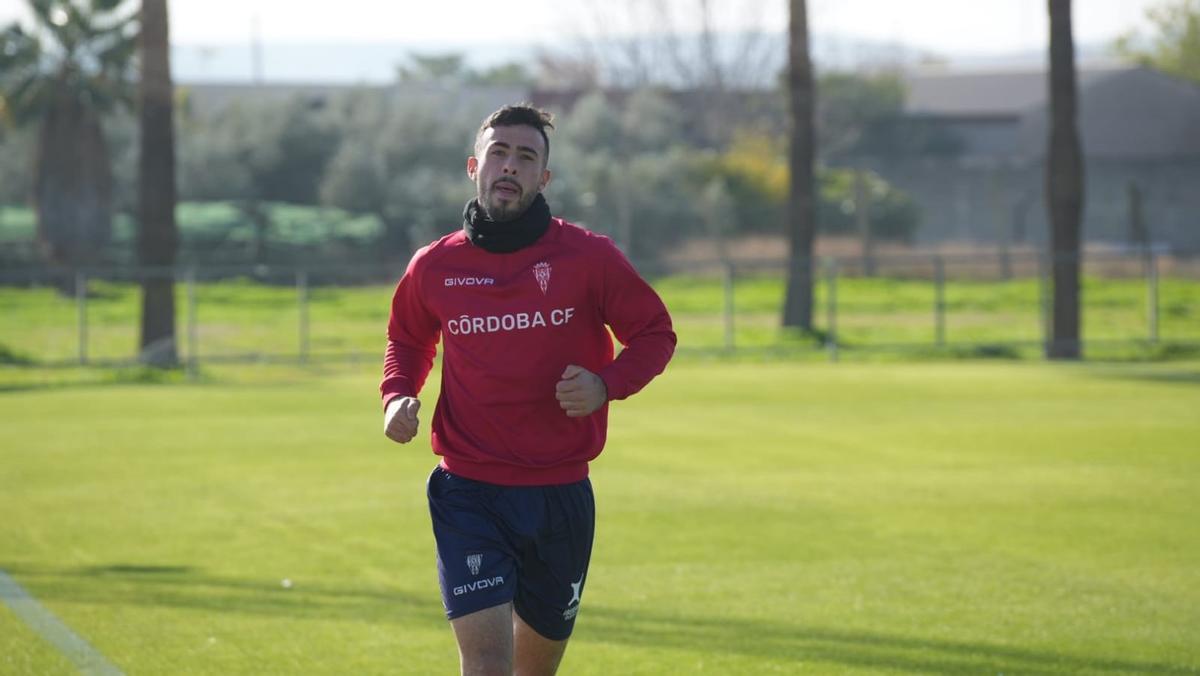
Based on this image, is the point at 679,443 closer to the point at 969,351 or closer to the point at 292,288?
the point at 969,351

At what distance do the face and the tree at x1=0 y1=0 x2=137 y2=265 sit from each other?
134 ft

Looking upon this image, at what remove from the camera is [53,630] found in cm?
883

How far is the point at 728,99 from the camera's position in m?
85.0

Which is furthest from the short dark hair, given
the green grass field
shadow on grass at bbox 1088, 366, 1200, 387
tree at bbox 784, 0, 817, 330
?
tree at bbox 784, 0, 817, 330

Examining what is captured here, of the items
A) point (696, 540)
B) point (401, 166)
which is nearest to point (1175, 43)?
point (401, 166)

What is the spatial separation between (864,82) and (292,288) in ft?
158

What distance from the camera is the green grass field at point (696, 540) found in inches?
331

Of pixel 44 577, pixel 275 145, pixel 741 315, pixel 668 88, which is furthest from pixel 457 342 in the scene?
pixel 668 88

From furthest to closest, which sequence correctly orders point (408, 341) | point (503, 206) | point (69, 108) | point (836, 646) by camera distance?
point (69, 108)
point (836, 646)
point (408, 341)
point (503, 206)

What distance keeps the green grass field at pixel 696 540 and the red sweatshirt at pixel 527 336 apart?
2412 millimetres

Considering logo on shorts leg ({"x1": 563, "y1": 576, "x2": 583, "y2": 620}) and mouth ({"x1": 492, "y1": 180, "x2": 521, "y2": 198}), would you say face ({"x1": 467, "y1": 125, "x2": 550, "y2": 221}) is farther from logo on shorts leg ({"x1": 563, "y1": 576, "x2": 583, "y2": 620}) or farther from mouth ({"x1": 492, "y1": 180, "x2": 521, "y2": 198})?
logo on shorts leg ({"x1": 563, "y1": 576, "x2": 583, "y2": 620})

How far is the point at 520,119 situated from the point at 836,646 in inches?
141

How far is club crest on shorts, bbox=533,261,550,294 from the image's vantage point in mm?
5770

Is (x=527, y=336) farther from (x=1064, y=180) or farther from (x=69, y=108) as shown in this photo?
(x=69, y=108)
